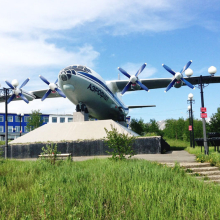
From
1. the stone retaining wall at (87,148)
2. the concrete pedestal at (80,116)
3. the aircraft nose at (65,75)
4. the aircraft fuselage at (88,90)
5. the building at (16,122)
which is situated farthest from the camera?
the building at (16,122)

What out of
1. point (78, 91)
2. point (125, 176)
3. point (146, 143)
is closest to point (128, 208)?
point (125, 176)

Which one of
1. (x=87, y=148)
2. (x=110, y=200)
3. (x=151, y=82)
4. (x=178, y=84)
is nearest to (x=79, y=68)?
(x=87, y=148)

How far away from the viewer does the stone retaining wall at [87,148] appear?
17.3m

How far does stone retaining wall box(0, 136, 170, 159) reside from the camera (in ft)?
56.6

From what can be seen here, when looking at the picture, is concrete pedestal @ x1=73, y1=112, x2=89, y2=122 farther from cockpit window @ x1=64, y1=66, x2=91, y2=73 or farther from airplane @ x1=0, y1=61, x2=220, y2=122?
cockpit window @ x1=64, y1=66, x2=91, y2=73

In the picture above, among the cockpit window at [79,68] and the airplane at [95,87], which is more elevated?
the cockpit window at [79,68]

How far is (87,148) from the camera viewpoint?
58.3 feet

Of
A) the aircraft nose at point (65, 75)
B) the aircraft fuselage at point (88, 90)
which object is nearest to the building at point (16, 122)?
the aircraft fuselage at point (88, 90)

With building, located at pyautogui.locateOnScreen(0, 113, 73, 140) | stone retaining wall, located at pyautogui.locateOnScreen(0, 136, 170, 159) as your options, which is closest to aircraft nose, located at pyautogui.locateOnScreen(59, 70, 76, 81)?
stone retaining wall, located at pyautogui.locateOnScreen(0, 136, 170, 159)

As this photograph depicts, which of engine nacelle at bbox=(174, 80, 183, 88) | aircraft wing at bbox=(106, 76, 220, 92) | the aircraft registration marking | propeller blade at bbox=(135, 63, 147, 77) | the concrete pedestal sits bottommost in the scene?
the concrete pedestal

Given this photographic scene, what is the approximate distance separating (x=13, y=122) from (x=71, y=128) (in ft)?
179

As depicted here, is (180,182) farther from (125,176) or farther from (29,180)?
(29,180)

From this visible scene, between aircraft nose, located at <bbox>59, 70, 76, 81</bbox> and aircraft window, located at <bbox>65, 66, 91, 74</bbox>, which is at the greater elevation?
aircraft window, located at <bbox>65, 66, 91, 74</bbox>

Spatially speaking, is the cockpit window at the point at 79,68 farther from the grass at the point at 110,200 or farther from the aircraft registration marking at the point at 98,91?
the grass at the point at 110,200
